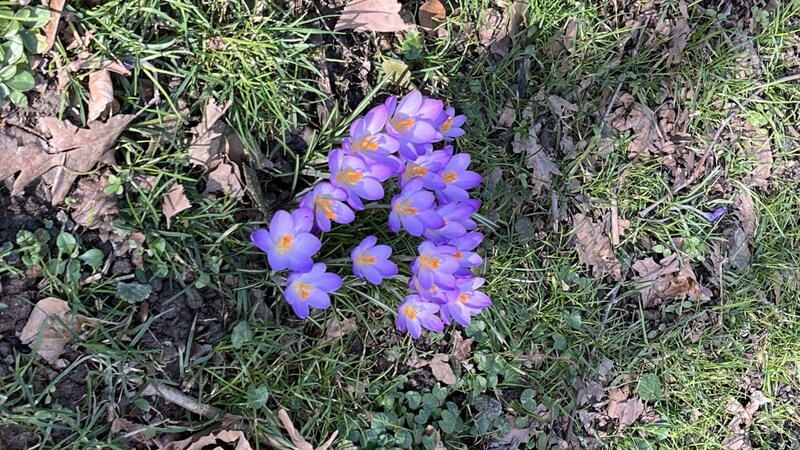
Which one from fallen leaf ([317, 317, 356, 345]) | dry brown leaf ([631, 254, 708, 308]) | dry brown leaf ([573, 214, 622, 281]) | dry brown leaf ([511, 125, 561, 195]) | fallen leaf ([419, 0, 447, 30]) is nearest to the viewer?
fallen leaf ([317, 317, 356, 345])

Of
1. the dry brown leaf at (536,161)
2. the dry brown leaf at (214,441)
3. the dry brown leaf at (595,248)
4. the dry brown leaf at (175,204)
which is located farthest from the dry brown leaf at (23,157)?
the dry brown leaf at (595,248)

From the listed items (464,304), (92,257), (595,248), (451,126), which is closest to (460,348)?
(464,304)

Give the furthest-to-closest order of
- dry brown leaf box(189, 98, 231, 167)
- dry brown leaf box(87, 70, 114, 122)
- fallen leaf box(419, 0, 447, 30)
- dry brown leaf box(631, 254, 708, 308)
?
dry brown leaf box(631, 254, 708, 308)
fallen leaf box(419, 0, 447, 30)
dry brown leaf box(189, 98, 231, 167)
dry brown leaf box(87, 70, 114, 122)

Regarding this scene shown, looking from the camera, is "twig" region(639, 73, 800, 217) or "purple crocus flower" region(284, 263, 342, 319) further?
"twig" region(639, 73, 800, 217)

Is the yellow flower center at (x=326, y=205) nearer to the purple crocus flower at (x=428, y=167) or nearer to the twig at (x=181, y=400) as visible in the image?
the purple crocus flower at (x=428, y=167)

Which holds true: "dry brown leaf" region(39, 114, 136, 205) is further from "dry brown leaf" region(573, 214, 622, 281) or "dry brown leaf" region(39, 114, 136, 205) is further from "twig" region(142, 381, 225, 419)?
"dry brown leaf" region(573, 214, 622, 281)

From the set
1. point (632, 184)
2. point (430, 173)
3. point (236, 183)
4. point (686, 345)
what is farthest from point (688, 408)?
point (236, 183)

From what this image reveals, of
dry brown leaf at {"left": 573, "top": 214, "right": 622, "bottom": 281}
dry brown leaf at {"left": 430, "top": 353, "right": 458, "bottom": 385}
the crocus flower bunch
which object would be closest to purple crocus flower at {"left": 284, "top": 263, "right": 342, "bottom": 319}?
the crocus flower bunch
